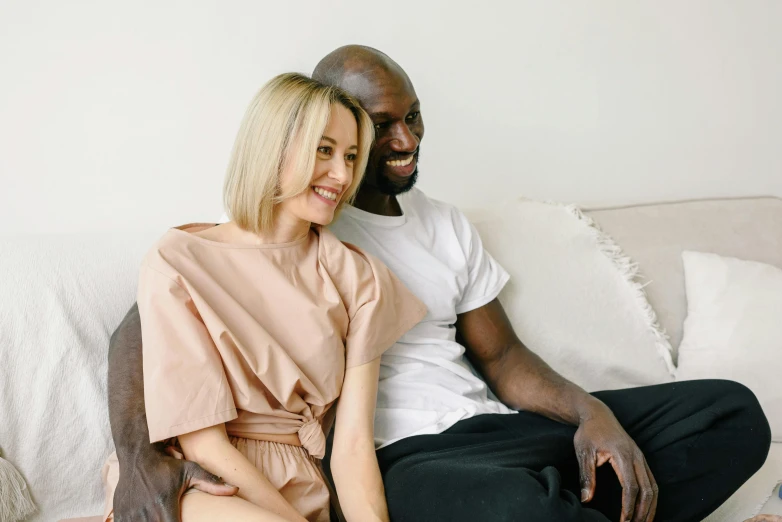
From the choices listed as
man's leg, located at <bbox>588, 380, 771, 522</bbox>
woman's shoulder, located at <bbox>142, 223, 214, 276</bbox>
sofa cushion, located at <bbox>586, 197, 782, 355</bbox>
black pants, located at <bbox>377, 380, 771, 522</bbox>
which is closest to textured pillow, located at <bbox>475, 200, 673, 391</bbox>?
sofa cushion, located at <bbox>586, 197, 782, 355</bbox>

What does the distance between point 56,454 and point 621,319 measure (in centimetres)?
139

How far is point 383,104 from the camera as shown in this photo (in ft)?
5.24

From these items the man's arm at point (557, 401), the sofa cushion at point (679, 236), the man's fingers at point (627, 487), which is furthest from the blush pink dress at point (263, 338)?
the sofa cushion at point (679, 236)

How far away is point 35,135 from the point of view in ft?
5.81

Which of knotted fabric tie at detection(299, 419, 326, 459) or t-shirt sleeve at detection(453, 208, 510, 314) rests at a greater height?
t-shirt sleeve at detection(453, 208, 510, 314)

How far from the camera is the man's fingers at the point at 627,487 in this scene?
142cm

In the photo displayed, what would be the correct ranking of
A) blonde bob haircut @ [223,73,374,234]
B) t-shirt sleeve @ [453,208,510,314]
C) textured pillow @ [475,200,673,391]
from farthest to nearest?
textured pillow @ [475,200,673,391], t-shirt sleeve @ [453,208,510,314], blonde bob haircut @ [223,73,374,234]

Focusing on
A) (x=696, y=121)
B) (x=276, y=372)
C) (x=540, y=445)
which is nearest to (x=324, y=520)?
(x=276, y=372)

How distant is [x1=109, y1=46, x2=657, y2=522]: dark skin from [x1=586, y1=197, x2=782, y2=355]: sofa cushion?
594 mm

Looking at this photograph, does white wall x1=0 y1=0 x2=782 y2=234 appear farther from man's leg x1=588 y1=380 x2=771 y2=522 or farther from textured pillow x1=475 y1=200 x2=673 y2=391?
man's leg x1=588 y1=380 x2=771 y2=522

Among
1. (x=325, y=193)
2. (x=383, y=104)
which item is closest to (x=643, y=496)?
(x=325, y=193)

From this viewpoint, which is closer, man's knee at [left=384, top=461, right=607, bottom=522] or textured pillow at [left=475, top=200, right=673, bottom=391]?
man's knee at [left=384, top=461, right=607, bottom=522]

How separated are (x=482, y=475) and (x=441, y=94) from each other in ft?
4.08

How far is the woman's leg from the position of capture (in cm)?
115
